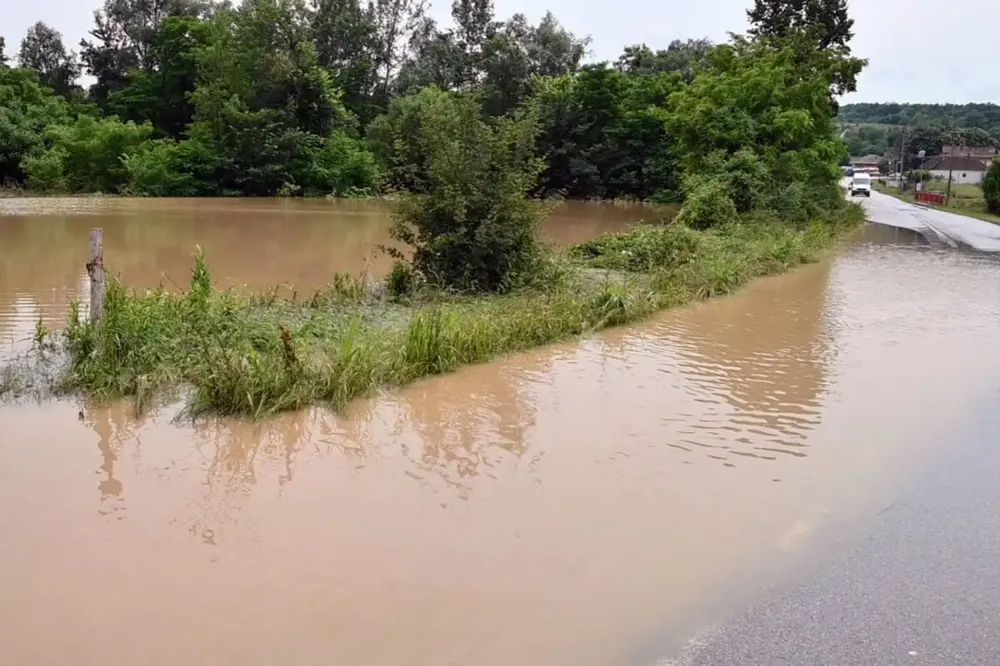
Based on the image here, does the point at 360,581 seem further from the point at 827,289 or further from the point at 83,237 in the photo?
the point at 83,237

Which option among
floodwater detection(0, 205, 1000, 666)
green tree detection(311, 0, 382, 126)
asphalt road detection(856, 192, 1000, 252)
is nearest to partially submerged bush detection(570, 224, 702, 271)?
floodwater detection(0, 205, 1000, 666)

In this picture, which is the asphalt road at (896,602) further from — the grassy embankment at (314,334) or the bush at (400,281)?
the bush at (400,281)

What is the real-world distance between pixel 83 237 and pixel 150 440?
49.3ft

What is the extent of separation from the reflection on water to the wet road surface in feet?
27.1

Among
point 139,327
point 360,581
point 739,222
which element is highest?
point 739,222

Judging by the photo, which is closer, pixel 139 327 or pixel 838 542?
pixel 838 542

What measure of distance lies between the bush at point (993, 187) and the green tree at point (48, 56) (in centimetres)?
5300

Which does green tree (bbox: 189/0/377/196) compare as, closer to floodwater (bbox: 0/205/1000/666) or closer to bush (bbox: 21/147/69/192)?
bush (bbox: 21/147/69/192)

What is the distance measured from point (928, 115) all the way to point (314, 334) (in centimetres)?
12263

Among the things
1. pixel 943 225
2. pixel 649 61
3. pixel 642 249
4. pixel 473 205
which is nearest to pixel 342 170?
pixel 649 61

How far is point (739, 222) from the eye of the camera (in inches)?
848

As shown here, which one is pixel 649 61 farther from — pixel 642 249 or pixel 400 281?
pixel 400 281

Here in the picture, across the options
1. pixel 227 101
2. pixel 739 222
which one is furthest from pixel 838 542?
pixel 227 101

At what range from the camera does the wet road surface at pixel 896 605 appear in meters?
3.92
